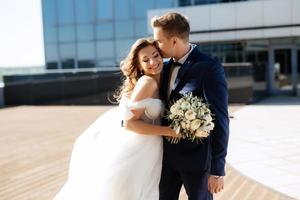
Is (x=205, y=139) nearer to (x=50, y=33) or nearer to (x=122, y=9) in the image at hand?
(x=122, y=9)

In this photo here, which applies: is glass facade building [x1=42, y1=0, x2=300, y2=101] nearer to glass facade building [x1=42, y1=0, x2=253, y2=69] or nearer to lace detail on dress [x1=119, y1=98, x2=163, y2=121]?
glass facade building [x1=42, y1=0, x2=253, y2=69]

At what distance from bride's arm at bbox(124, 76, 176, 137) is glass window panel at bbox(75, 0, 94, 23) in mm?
31263

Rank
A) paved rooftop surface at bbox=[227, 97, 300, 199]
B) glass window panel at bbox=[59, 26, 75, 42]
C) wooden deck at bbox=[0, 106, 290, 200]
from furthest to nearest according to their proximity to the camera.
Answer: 1. glass window panel at bbox=[59, 26, 75, 42]
2. paved rooftop surface at bbox=[227, 97, 300, 199]
3. wooden deck at bbox=[0, 106, 290, 200]

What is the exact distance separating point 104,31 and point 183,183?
30.8 meters

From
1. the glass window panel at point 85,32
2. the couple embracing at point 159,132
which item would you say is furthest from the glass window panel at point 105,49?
the couple embracing at point 159,132

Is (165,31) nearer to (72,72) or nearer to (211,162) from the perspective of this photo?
(211,162)

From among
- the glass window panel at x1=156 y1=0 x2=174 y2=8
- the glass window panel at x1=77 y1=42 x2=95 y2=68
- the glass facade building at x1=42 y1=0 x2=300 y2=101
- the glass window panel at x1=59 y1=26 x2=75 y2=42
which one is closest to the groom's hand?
the glass facade building at x1=42 y1=0 x2=300 y2=101

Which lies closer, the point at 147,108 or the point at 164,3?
the point at 147,108

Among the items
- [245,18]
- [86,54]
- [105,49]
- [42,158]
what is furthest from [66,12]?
[42,158]

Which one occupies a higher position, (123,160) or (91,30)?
(91,30)

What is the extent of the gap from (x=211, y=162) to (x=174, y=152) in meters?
0.30

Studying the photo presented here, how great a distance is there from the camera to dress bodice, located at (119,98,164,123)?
3402 mm

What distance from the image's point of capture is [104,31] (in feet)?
111

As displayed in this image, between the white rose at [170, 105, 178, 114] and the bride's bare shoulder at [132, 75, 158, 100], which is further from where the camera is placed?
the bride's bare shoulder at [132, 75, 158, 100]
